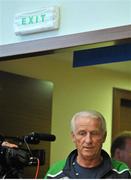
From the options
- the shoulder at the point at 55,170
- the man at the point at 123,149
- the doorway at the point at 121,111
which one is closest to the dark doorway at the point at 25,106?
A: the man at the point at 123,149

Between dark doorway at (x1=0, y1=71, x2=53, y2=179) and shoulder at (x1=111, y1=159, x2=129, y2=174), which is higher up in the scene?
dark doorway at (x1=0, y1=71, x2=53, y2=179)

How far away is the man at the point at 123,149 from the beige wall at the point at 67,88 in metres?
1.52

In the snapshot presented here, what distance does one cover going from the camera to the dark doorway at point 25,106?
4.16 meters

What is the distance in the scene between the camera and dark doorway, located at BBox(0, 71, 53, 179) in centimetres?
416

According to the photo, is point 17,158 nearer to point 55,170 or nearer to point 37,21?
point 55,170

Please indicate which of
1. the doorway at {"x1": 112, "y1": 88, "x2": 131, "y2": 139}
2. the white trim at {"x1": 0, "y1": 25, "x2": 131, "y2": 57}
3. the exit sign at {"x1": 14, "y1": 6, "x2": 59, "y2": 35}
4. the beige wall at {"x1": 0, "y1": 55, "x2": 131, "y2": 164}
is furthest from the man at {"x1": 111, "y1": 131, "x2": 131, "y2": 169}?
the doorway at {"x1": 112, "y1": 88, "x2": 131, "y2": 139}

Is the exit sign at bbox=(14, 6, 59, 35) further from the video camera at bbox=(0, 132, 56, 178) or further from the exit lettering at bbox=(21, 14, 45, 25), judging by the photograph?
the video camera at bbox=(0, 132, 56, 178)

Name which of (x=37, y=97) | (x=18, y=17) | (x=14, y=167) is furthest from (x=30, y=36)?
(x=14, y=167)

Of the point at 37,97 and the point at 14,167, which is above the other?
the point at 37,97

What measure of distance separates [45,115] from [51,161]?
52cm

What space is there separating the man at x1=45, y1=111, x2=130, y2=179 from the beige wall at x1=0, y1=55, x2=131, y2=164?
7.62 feet

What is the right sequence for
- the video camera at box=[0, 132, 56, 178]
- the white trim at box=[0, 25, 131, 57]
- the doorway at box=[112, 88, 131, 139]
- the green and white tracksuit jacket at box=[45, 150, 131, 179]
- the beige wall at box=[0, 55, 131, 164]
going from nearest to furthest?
the video camera at box=[0, 132, 56, 178], the green and white tracksuit jacket at box=[45, 150, 131, 179], the white trim at box=[0, 25, 131, 57], the beige wall at box=[0, 55, 131, 164], the doorway at box=[112, 88, 131, 139]

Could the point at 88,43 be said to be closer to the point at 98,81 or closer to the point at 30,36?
the point at 30,36

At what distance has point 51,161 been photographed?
4836 mm
